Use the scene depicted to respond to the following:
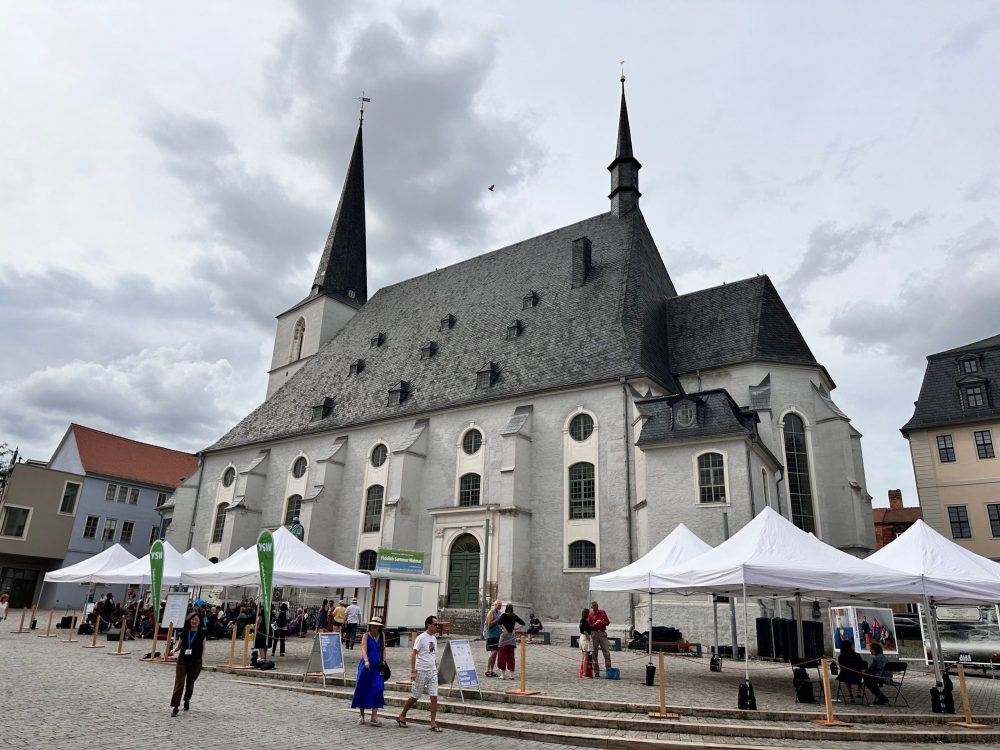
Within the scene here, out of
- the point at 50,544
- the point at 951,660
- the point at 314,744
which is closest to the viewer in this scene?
the point at 314,744

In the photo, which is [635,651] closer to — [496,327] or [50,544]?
[496,327]

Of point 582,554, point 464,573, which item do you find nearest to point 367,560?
point 464,573

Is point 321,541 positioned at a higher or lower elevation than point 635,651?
higher

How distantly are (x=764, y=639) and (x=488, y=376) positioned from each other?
15.8m

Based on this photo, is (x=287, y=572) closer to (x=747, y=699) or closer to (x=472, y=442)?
(x=747, y=699)

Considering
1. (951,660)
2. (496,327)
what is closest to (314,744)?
(951,660)

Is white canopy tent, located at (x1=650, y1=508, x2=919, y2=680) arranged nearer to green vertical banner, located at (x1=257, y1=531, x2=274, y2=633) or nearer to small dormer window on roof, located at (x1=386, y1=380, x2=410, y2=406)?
green vertical banner, located at (x1=257, y1=531, x2=274, y2=633)

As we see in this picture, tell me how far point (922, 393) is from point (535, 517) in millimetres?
23520

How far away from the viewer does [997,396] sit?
33031 millimetres

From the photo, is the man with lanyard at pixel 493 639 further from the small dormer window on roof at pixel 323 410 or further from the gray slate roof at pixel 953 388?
the gray slate roof at pixel 953 388

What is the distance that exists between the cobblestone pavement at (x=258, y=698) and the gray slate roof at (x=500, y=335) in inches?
516

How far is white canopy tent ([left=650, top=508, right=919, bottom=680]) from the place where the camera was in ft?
38.2

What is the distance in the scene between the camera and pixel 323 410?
1407 inches

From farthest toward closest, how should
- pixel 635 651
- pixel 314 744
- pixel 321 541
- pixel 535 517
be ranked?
1. pixel 321 541
2. pixel 535 517
3. pixel 635 651
4. pixel 314 744
